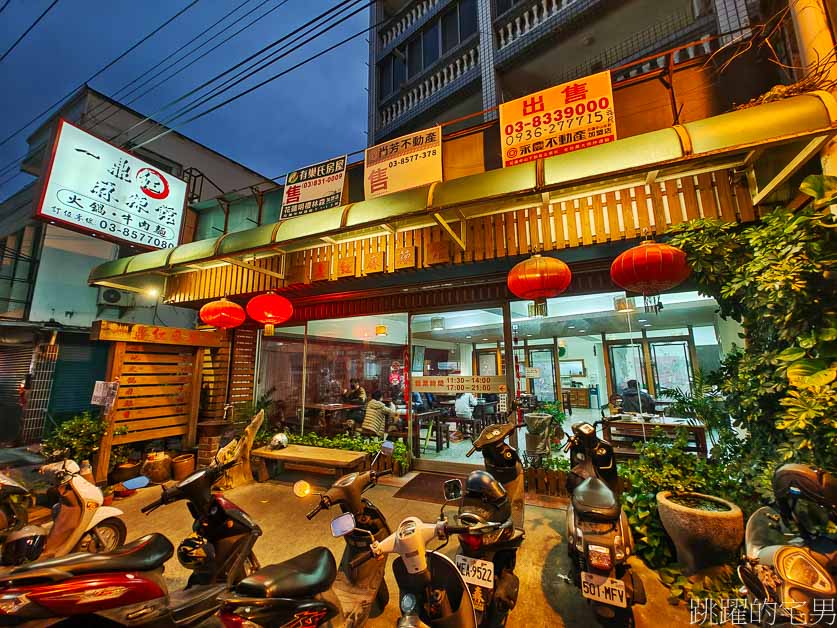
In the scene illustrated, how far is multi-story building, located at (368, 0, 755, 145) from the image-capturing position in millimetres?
6906

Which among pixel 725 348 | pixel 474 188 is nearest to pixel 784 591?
pixel 474 188

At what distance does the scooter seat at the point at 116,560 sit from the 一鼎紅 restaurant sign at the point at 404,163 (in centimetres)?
437

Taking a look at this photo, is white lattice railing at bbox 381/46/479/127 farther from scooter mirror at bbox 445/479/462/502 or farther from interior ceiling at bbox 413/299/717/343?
scooter mirror at bbox 445/479/462/502

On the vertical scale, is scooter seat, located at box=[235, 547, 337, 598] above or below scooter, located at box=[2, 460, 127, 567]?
above

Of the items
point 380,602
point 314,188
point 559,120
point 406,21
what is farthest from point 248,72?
point 406,21

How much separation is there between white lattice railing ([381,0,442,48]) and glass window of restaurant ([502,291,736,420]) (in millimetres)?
13331

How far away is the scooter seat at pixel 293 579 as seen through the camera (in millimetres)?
1711

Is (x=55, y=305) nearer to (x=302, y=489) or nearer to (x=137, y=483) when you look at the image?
(x=137, y=483)

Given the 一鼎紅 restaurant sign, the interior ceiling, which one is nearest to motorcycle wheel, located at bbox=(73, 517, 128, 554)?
the interior ceiling

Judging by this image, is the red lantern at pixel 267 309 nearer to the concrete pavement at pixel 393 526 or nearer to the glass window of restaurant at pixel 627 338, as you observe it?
the concrete pavement at pixel 393 526

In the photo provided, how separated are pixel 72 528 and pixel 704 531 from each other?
564 centimetres

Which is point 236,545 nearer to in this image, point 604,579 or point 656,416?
point 604,579

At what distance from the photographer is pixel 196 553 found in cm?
252

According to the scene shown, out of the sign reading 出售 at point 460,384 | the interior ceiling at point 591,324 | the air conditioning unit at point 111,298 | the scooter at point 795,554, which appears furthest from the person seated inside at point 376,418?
the air conditioning unit at point 111,298
